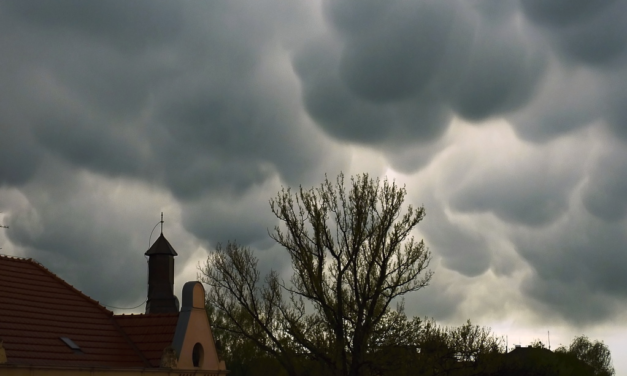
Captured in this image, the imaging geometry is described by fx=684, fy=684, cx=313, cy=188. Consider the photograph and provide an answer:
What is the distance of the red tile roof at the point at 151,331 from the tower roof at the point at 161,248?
8250 mm

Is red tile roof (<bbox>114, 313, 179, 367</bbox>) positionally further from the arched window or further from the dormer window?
the dormer window

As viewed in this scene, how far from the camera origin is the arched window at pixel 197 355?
28500 millimetres

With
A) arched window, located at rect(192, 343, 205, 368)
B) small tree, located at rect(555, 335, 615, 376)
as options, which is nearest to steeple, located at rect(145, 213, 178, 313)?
arched window, located at rect(192, 343, 205, 368)

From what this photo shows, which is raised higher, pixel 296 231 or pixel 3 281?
pixel 296 231

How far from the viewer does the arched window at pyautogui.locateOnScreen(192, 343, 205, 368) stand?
1122 inches

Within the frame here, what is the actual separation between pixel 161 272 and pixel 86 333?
1085 cm

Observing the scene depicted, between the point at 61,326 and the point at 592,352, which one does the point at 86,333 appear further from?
the point at 592,352

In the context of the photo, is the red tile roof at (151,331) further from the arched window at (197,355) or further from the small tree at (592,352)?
the small tree at (592,352)

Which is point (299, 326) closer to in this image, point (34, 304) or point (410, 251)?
point (410, 251)

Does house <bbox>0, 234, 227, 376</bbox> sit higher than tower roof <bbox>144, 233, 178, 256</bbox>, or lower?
lower

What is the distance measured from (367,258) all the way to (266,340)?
6.14 meters

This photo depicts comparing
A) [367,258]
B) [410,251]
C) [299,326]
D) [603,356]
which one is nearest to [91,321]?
[299,326]

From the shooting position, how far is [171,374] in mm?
26516

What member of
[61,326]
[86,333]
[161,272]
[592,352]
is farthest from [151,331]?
[592,352]
